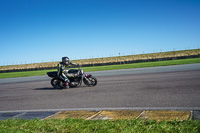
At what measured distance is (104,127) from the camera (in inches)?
143

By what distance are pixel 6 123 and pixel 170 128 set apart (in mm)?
3419

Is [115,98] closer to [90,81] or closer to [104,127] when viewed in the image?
[104,127]

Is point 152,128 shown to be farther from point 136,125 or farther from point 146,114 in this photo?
point 146,114

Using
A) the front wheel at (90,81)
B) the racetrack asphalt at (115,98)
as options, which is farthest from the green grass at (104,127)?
the front wheel at (90,81)

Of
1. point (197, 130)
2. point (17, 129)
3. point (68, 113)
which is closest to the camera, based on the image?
point (197, 130)

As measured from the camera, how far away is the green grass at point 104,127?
11.2 ft

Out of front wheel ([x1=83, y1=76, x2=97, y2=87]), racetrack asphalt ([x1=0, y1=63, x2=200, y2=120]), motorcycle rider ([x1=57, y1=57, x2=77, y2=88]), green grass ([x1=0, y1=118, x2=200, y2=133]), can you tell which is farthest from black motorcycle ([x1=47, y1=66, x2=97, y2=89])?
green grass ([x1=0, y1=118, x2=200, y2=133])

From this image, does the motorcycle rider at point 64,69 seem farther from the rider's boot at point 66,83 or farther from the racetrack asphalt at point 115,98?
the racetrack asphalt at point 115,98

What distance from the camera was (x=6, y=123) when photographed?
4.44 metres

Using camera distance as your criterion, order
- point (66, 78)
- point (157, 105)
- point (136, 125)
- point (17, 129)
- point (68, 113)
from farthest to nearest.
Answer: point (66, 78)
point (157, 105)
point (68, 113)
point (17, 129)
point (136, 125)

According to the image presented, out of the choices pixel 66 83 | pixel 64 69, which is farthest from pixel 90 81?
pixel 64 69

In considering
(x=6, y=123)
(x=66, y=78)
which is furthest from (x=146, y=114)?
(x=66, y=78)

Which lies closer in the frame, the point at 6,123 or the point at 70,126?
the point at 70,126

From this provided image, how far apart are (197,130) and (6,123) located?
12.6 feet
